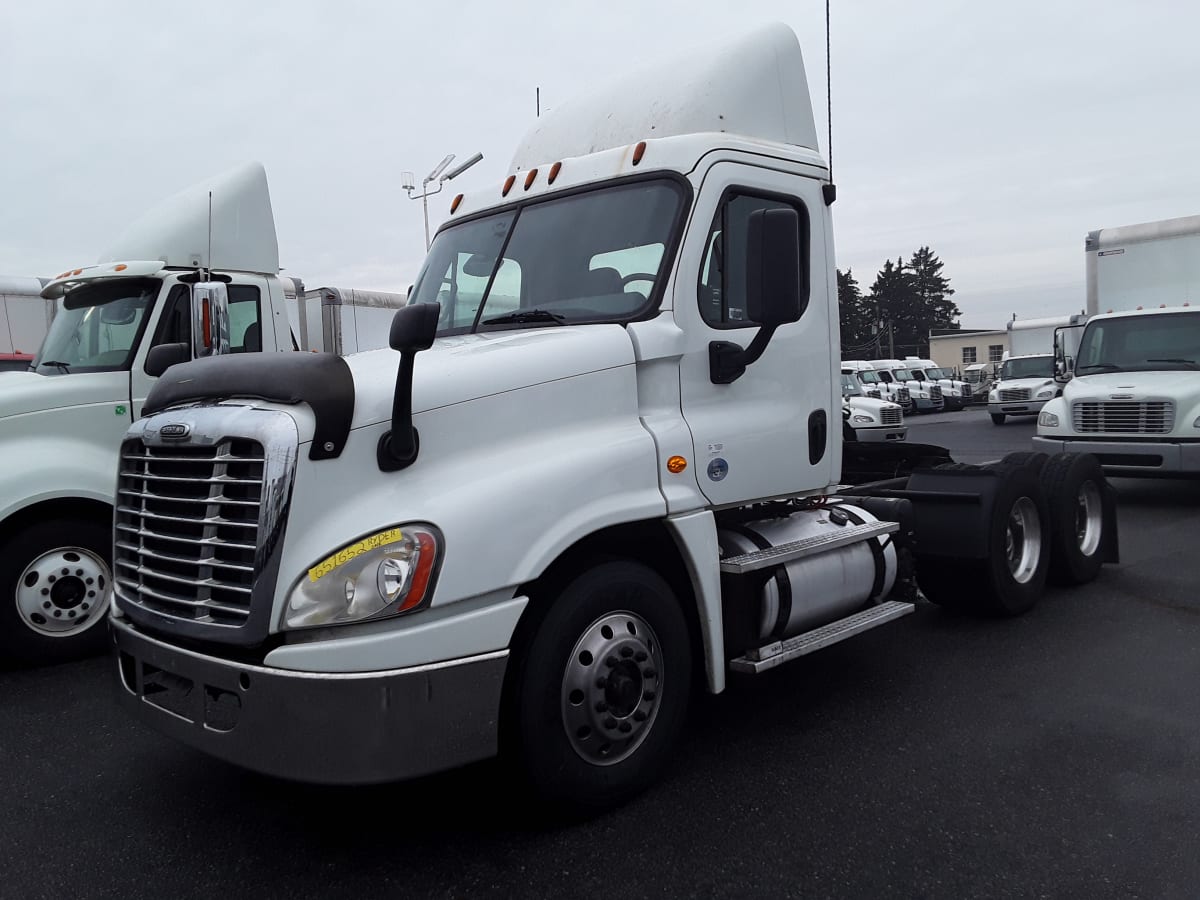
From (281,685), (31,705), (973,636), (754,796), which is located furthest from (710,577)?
(31,705)

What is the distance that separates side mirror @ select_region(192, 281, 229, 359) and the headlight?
1.74 meters

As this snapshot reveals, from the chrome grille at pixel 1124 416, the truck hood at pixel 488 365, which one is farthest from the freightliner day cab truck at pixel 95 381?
the chrome grille at pixel 1124 416

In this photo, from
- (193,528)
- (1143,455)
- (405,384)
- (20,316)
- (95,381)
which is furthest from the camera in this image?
(20,316)

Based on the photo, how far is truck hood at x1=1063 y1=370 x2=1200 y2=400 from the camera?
1012 cm

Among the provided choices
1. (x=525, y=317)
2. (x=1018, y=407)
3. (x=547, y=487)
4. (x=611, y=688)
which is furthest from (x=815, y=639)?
(x=1018, y=407)

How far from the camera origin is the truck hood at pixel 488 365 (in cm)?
319

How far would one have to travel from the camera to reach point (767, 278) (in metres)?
3.69

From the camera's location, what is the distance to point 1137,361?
11.1 m

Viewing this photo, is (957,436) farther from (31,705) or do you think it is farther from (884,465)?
(31,705)

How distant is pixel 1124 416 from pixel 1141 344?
1.33 m

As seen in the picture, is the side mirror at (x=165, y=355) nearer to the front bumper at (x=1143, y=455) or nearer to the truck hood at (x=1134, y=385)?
the front bumper at (x=1143, y=455)

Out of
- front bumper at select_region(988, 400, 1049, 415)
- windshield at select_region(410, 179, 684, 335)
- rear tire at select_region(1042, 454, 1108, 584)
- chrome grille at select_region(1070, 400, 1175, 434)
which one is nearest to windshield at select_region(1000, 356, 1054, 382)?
front bumper at select_region(988, 400, 1049, 415)

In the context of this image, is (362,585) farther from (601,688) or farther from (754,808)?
(754,808)

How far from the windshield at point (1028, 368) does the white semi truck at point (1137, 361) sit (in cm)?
1494
